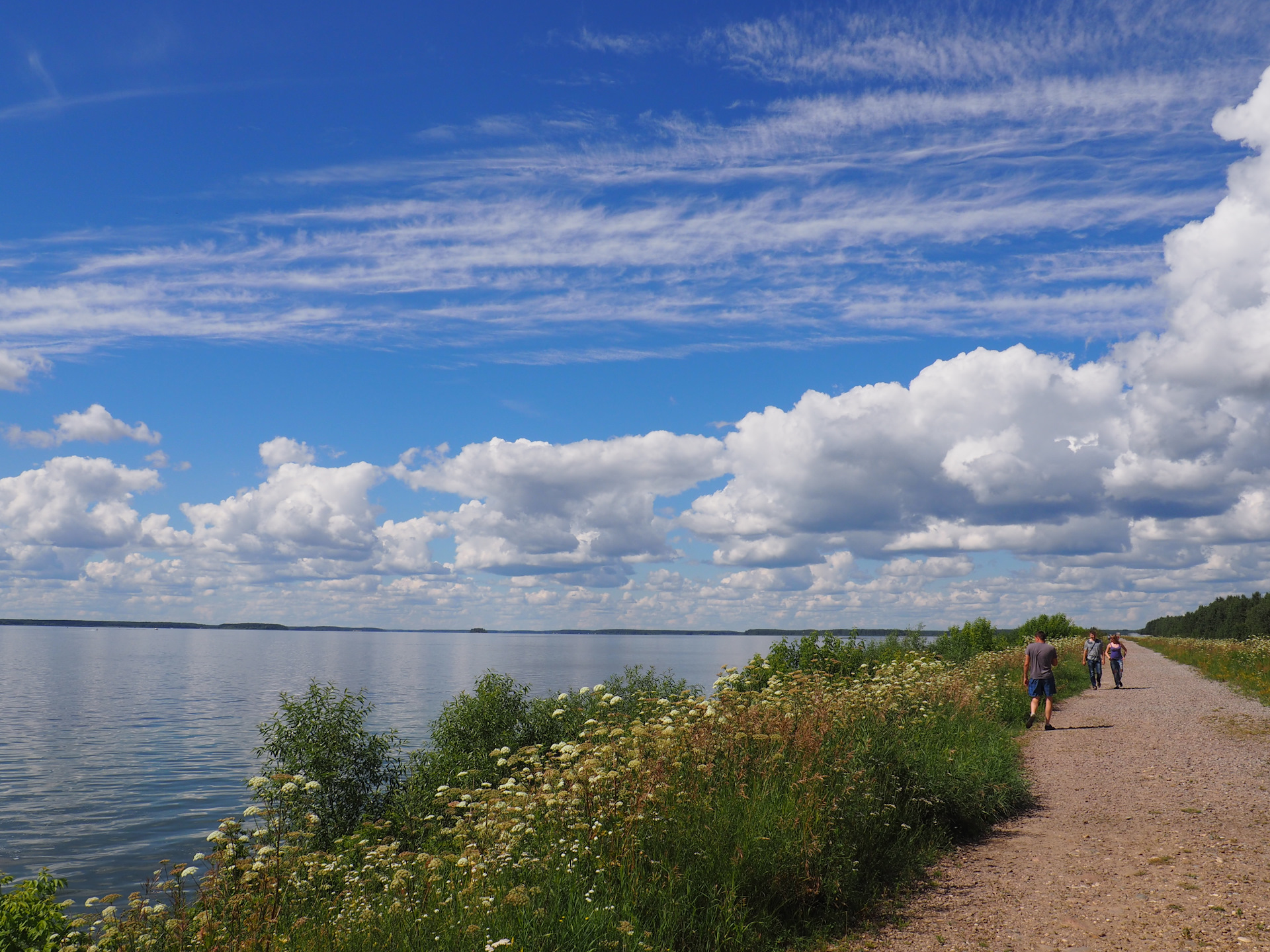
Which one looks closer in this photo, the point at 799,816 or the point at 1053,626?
the point at 799,816

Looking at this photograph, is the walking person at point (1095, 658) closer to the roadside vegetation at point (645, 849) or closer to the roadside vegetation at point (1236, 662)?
the roadside vegetation at point (1236, 662)

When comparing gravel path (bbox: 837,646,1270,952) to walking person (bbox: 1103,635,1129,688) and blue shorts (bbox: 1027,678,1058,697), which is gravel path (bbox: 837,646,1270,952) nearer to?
blue shorts (bbox: 1027,678,1058,697)

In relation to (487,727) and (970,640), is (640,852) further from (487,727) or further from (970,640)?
(970,640)

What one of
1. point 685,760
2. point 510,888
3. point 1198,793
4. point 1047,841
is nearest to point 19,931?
point 510,888

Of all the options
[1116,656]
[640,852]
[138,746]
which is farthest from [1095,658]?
[138,746]

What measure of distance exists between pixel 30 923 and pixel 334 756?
54.8 ft

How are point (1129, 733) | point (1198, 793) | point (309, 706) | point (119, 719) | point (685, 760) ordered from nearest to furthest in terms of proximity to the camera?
point (685, 760) < point (1198, 793) < point (1129, 733) < point (309, 706) < point (119, 719)

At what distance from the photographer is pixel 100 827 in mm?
25094

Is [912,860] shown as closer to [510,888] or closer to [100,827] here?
[510,888]

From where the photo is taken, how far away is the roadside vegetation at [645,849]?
18.5 feet

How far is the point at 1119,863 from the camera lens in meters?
7.93

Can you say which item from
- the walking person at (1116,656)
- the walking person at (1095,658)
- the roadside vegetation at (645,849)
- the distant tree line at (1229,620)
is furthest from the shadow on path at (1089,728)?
the distant tree line at (1229,620)

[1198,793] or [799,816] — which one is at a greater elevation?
[799,816]

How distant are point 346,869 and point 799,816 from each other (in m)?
4.54
